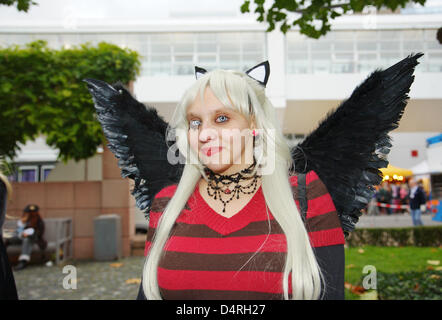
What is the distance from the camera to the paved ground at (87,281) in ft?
16.8

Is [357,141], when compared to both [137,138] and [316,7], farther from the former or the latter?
[316,7]

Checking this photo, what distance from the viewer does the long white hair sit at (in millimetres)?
1324

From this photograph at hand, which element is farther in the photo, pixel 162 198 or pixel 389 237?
pixel 389 237

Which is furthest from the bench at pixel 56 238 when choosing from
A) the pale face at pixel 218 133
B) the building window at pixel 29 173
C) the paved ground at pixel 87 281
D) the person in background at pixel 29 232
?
the building window at pixel 29 173

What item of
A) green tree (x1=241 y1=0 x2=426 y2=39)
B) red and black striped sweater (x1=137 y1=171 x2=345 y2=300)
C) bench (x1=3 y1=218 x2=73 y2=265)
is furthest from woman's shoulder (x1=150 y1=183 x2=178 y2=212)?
bench (x1=3 y1=218 x2=73 y2=265)

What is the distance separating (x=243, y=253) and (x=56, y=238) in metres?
6.92

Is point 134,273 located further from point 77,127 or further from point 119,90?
point 119,90

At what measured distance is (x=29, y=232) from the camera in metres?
7.02

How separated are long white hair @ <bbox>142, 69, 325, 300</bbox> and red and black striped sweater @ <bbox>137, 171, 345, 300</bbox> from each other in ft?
0.15

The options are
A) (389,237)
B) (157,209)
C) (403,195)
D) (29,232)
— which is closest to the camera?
(157,209)

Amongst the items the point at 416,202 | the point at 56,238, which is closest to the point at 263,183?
the point at 56,238

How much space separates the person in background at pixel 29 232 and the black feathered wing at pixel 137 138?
6272 millimetres

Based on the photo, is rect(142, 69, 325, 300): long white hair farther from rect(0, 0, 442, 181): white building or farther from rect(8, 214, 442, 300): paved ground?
rect(0, 0, 442, 181): white building

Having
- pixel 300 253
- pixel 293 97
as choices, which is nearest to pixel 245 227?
pixel 300 253
